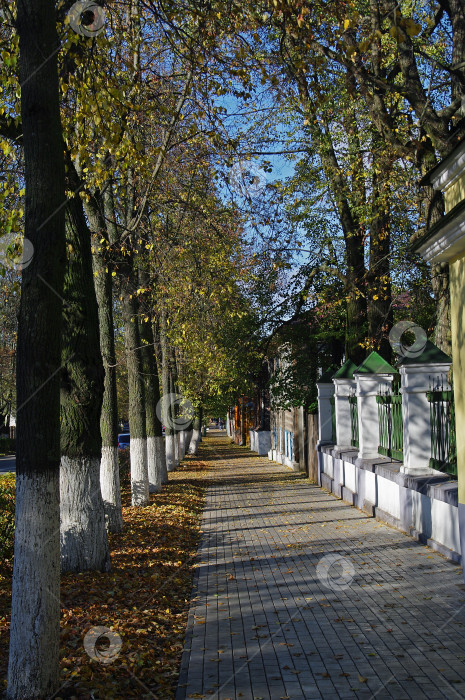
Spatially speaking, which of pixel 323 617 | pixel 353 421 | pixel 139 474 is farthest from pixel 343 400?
pixel 323 617

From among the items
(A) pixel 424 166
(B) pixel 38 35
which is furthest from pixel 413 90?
(B) pixel 38 35

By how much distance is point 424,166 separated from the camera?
39.5ft

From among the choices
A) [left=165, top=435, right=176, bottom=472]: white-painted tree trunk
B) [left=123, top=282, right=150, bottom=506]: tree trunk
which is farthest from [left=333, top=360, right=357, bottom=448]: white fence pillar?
[left=165, top=435, right=176, bottom=472]: white-painted tree trunk

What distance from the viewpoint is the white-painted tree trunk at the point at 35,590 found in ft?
15.4

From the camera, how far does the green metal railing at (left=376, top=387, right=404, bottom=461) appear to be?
1268 centimetres

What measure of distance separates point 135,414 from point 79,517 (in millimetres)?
7527

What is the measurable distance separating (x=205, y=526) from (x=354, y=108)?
29.8 ft

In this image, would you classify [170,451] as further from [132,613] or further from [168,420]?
[132,613]

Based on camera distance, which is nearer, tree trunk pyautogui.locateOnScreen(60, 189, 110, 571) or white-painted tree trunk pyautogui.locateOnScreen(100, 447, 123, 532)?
tree trunk pyautogui.locateOnScreen(60, 189, 110, 571)

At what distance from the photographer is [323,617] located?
6859 millimetres

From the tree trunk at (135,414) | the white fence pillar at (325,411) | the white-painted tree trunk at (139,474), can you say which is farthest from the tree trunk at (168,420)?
the white-painted tree trunk at (139,474)

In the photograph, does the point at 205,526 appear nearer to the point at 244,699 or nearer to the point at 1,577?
the point at 1,577

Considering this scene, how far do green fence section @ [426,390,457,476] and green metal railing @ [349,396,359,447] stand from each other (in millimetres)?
6383

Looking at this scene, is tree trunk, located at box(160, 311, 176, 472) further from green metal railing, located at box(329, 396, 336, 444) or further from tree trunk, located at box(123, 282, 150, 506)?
tree trunk, located at box(123, 282, 150, 506)
